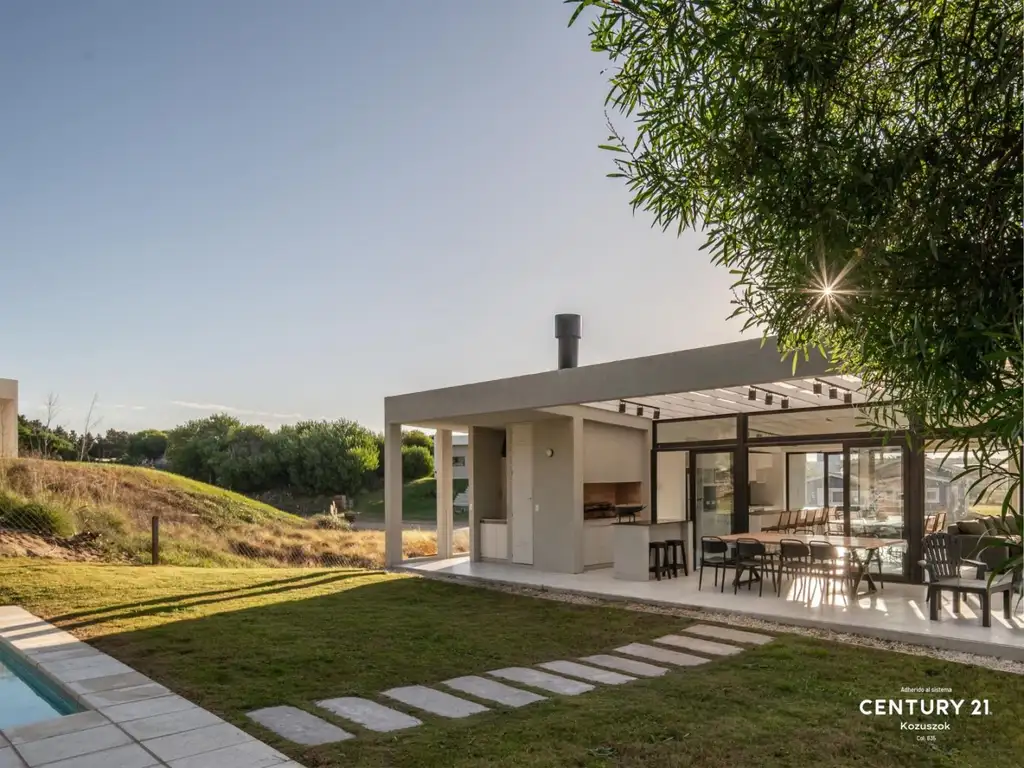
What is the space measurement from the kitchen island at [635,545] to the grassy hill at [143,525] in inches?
282

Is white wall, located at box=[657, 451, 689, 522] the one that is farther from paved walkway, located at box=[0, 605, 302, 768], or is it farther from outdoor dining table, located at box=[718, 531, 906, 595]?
paved walkway, located at box=[0, 605, 302, 768]

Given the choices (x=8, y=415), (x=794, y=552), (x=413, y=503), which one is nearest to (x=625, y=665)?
(x=794, y=552)

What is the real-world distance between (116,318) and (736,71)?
18801mm

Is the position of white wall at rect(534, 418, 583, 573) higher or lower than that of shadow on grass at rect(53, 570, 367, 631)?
higher

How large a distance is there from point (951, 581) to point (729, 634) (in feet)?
8.58

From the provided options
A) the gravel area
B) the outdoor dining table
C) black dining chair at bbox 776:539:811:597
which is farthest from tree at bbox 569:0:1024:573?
the outdoor dining table

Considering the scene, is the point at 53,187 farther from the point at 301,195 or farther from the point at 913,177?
the point at 913,177

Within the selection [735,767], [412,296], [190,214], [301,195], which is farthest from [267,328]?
[735,767]

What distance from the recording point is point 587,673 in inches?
258

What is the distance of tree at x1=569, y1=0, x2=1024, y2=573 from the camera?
110 inches

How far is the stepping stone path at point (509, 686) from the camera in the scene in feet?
16.9

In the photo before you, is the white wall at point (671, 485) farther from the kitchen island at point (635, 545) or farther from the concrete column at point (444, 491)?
the concrete column at point (444, 491)

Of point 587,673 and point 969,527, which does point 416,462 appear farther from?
point 587,673

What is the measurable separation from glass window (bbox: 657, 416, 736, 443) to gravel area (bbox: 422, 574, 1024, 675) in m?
4.04
